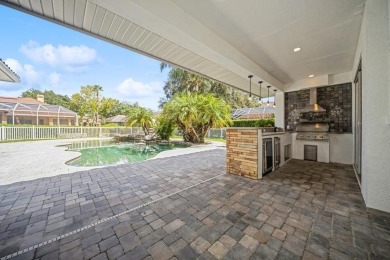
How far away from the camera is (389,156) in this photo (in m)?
2.14

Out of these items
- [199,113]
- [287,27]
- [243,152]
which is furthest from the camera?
[199,113]

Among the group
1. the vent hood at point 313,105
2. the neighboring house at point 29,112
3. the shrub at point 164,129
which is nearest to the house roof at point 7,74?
the shrub at point 164,129

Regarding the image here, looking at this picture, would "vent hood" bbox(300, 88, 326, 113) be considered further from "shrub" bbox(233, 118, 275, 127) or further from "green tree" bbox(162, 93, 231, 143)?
"green tree" bbox(162, 93, 231, 143)

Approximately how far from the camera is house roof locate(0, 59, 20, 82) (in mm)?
3620

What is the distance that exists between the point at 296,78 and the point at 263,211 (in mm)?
5513

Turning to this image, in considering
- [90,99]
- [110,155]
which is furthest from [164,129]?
[90,99]

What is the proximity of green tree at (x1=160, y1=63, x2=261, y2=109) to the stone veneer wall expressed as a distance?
12282 mm

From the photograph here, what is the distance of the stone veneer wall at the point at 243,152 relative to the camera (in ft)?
12.0

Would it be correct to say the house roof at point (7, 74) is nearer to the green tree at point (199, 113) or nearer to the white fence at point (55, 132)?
the green tree at point (199, 113)

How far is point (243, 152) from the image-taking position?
387cm

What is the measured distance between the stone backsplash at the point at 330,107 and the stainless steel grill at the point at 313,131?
24 centimetres

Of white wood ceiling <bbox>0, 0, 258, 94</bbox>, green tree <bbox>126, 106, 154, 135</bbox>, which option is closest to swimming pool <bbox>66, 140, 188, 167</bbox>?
green tree <bbox>126, 106, 154, 135</bbox>

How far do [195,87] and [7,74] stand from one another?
49.4ft

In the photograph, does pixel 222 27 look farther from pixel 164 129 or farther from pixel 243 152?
pixel 164 129
